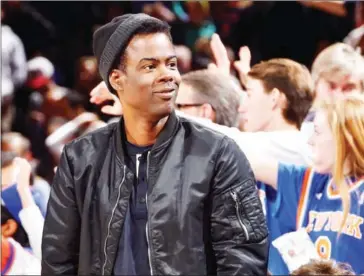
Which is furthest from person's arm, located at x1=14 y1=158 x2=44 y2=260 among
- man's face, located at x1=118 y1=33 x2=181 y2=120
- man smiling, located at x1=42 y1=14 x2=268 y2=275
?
man's face, located at x1=118 y1=33 x2=181 y2=120

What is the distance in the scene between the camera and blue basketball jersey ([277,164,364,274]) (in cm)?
284

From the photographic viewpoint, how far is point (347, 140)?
2.88m

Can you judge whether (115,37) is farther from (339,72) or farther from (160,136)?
(339,72)

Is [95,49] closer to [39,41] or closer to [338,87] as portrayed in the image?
[338,87]

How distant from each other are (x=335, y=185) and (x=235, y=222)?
86cm

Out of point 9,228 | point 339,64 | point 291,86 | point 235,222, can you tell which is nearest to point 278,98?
point 291,86

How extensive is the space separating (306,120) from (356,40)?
1.06 meters

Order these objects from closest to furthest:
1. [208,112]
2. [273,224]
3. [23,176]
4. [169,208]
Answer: [169,208] < [273,224] < [208,112] < [23,176]

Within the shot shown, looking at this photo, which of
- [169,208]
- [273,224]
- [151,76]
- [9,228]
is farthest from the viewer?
[9,228]

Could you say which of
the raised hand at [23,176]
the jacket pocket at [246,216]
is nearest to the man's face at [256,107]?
the raised hand at [23,176]

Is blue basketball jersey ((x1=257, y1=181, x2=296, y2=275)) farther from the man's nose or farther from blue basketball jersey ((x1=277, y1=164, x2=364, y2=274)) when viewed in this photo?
the man's nose

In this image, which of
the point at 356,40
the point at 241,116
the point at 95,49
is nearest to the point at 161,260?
the point at 95,49

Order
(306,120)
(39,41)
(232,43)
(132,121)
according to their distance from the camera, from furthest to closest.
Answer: (39,41)
(232,43)
(306,120)
(132,121)

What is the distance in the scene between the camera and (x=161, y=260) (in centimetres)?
214
